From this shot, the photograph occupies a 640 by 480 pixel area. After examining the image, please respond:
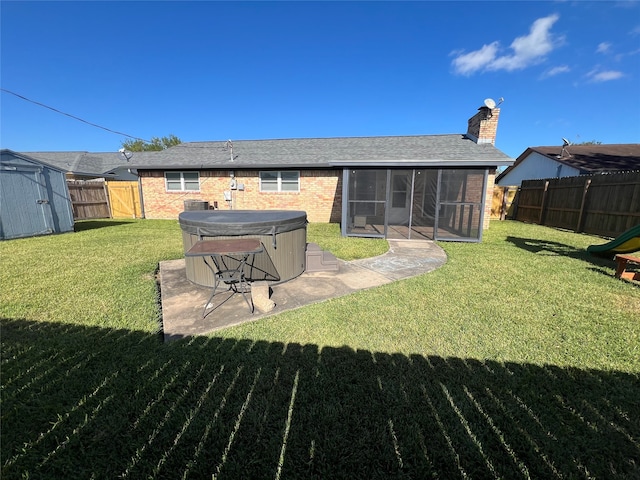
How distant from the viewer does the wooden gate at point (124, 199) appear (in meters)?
14.2

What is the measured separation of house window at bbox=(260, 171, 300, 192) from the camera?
504 inches

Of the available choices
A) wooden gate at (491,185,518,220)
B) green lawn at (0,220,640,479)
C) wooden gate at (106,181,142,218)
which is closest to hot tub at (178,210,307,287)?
green lawn at (0,220,640,479)

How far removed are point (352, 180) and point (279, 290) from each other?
19.4ft

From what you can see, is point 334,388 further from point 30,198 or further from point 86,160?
point 86,160

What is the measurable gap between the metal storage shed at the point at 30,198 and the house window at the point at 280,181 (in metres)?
7.64

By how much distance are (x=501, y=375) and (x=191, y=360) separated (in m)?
3.08

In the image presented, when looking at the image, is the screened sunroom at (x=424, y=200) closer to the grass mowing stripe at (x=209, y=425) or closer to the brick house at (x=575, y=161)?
the grass mowing stripe at (x=209, y=425)

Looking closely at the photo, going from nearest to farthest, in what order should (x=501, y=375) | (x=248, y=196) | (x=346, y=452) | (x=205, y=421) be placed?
(x=346, y=452) → (x=205, y=421) → (x=501, y=375) → (x=248, y=196)

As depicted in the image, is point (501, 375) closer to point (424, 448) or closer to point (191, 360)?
point (424, 448)

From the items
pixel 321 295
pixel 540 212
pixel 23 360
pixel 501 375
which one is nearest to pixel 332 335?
pixel 321 295

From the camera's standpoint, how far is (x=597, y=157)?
17031 mm

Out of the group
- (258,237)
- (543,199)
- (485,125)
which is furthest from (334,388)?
(543,199)

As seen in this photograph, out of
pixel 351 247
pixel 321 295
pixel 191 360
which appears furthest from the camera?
pixel 351 247

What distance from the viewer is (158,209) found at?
14047mm
